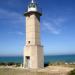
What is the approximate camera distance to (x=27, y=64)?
87.4 ft

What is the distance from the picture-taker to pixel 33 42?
26.2 metres

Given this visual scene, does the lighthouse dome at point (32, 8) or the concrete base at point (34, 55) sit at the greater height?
the lighthouse dome at point (32, 8)

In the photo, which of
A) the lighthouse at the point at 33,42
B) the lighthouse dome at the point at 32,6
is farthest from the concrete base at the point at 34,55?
the lighthouse dome at the point at 32,6

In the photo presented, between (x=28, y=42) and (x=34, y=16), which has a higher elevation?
(x=34, y=16)

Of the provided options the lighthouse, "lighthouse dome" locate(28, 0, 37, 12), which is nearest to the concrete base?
the lighthouse

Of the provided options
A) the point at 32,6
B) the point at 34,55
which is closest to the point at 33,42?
the point at 34,55

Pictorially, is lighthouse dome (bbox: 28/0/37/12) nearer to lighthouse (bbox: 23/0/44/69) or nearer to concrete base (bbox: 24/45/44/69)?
lighthouse (bbox: 23/0/44/69)

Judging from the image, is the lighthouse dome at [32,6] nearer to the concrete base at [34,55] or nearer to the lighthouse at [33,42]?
the lighthouse at [33,42]

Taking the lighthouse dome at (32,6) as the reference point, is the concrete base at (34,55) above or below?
below

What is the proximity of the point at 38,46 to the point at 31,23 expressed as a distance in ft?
11.2

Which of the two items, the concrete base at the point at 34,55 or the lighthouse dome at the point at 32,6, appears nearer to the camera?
the concrete base at the point at 34,55

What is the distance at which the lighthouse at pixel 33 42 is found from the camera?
2560 centimetres

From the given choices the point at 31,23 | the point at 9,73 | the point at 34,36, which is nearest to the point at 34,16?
the point at 31,23

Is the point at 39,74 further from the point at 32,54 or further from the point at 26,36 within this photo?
the point at 26,36
